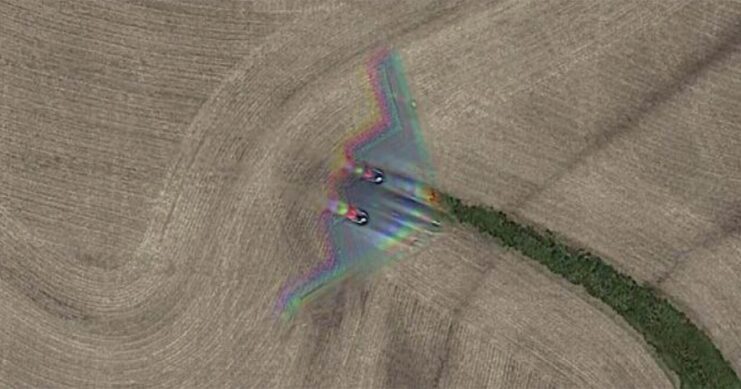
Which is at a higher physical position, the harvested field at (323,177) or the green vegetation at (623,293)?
the harvested field at (323,177)

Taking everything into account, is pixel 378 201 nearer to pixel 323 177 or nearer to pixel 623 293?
pixel 323 177

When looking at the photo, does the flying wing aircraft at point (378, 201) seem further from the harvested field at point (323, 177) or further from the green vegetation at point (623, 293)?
the green vegetation at point (623, 293)

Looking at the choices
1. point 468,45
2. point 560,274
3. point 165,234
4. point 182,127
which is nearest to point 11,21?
point 182,127

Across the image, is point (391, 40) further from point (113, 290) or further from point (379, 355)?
point (113, 290)

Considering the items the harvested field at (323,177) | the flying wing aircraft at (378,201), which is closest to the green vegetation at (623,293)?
the harvested field at (323,177)

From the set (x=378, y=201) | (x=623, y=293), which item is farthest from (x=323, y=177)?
(x=623, y=293)

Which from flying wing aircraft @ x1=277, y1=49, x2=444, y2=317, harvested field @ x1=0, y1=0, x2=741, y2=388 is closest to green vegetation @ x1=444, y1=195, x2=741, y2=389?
harvested field @ x1=0, y1=0, x2=741, y2=388

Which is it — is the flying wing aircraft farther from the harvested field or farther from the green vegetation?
the green vegetation
